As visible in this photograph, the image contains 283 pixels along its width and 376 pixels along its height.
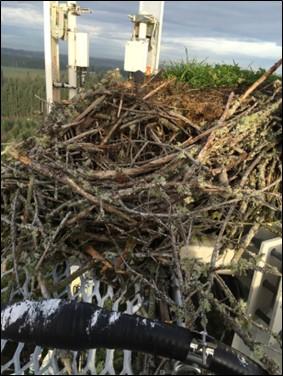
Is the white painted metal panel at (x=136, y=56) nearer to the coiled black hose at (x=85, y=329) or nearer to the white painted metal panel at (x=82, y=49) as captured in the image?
the white painted metal panel at (x=82, y=49)

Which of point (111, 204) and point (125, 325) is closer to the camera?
point (125, 325)

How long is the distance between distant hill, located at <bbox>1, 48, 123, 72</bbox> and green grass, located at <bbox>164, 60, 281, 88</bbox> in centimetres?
24

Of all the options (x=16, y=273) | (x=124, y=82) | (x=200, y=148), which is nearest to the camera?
(x=16, y=273)

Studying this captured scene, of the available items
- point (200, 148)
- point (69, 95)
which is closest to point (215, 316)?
point (200, 148)

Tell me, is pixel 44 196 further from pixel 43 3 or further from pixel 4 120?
pixel 43 3

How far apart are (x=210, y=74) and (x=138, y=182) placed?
0.51 m

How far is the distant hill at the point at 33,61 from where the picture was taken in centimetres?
54

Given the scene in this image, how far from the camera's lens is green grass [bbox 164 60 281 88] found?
0.95m

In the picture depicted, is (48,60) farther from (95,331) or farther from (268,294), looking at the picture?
(268,294)

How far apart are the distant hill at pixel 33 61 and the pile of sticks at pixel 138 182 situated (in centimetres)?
5

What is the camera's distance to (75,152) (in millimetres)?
729

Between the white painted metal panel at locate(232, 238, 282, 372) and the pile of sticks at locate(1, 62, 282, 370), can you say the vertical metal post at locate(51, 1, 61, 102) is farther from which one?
the white painted metal panel at locate(232, 238, 282, 372)

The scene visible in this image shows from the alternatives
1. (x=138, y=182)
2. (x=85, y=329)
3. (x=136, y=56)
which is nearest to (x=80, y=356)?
(x=85, y=329)

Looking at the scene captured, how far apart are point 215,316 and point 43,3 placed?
0.55m
